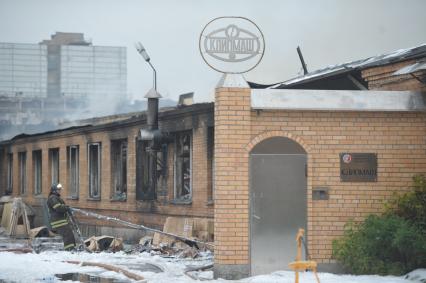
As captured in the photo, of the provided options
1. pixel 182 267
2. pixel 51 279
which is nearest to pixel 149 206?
pixel 182 267

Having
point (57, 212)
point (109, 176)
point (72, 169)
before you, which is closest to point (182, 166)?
point (57, 212)

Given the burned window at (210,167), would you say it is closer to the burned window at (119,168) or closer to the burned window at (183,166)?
the burned window at (183,166)

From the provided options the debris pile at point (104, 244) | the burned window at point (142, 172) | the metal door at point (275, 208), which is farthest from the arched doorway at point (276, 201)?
the burned window at point (142, 172)

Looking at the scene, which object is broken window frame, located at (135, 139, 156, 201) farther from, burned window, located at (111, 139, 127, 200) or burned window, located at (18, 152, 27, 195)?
burned window, located at (18, 152, 27, 195)

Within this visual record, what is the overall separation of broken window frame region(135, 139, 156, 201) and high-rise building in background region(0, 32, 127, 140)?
7735 centimetres

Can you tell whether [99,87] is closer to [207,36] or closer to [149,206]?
[149,206]

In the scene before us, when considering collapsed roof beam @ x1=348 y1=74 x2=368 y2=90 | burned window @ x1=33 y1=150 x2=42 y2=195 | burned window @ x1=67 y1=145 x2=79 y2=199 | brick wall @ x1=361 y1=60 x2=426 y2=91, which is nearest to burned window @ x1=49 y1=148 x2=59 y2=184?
burned window @ x1=67 y1=145 x2=79 y2=199

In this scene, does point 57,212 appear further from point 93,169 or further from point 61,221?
point 93,169

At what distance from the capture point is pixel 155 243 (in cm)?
2041

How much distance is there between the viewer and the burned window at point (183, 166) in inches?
853

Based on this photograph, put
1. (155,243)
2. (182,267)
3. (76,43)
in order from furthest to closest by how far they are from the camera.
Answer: (76,43)
(155,243)
(182,267)

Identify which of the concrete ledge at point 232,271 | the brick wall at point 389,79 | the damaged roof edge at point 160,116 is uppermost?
the brick wall at point 389,79

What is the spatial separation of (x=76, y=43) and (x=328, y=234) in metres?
108

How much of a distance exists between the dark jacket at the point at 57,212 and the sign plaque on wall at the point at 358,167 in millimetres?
8799
